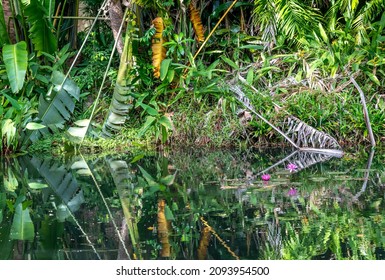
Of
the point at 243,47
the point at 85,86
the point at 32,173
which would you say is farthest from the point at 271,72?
the point at 32,173

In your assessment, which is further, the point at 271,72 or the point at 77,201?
the point at 271,72

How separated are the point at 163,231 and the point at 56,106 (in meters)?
5.43

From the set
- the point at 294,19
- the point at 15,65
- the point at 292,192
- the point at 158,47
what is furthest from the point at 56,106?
the point at 292,192

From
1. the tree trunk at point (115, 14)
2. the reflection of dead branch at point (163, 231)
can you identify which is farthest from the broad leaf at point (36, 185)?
the tree trunk at point (115, 14)

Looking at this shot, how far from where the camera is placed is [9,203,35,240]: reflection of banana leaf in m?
5.18

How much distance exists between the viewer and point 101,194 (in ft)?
22.5

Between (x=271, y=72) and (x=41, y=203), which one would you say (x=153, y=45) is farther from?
(x=41, y=203)

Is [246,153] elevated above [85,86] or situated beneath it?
situated beneath

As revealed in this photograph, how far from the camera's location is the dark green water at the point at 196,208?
15.5ft

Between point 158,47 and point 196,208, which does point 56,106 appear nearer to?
point 158,47
